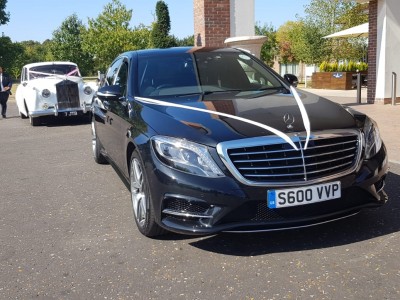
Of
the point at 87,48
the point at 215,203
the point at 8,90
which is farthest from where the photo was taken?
the point at 87,48

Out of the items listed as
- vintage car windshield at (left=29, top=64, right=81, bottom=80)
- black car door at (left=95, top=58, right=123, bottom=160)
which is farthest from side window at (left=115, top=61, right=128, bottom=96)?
vintage car windshield at (left=29, top=64, right=81, bottom=80)

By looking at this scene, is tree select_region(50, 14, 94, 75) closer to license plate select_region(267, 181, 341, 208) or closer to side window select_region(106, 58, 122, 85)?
side window select_region(106, 58, 122, 85)

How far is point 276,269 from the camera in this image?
3.25 meters

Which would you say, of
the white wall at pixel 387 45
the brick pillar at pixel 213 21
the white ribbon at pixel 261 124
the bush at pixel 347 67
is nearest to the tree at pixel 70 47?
the bush at pixel 347 67

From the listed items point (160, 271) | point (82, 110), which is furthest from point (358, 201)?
point (82, 110)

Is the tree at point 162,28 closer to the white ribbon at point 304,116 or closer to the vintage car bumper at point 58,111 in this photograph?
the vintage car bumper at point 58,111

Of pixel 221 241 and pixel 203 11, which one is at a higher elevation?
pixel 203 11

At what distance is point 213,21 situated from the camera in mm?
13008

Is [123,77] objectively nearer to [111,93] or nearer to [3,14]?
[111,93]

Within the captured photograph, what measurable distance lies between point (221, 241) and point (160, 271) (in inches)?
26.1

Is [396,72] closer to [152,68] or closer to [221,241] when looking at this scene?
[152,68]

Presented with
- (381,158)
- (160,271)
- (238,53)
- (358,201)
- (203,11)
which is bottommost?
(160,271)

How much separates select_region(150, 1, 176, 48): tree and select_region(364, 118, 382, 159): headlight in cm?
2909

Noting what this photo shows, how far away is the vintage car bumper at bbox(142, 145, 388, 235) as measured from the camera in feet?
10.6
